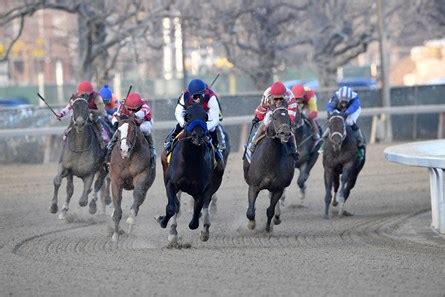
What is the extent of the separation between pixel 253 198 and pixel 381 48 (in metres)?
18.9

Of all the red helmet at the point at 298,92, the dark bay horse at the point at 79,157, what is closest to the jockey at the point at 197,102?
the dark bay horse at the point at 79,157

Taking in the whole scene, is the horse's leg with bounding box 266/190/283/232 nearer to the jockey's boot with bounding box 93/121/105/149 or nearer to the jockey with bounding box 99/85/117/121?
the jockey's boot with bounding box 93/121/105/149

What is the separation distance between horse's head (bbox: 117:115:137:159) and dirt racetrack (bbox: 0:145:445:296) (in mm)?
1065

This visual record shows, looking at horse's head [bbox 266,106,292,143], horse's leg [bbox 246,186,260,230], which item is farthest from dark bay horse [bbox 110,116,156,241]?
horse's head [bbox 266,106,292,143]

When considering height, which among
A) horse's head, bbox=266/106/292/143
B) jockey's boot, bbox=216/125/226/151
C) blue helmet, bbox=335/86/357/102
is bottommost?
jockey's boot, bbox=216/125/226/151

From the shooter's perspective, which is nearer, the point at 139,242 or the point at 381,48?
the point at 139,242

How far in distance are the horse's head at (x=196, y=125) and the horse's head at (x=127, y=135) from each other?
1218 millimetres

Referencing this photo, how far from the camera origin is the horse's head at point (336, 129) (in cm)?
1607

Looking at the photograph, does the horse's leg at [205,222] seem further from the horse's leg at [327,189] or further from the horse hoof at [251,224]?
the horse's leg at [327,189]

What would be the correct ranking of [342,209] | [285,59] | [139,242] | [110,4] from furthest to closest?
[285,59]
[110,4]
[342,209]
[139,242]

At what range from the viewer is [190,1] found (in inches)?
1254

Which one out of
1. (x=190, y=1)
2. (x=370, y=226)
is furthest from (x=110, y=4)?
(x=370, y=226)

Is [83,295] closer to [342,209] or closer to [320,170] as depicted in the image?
[342,209]

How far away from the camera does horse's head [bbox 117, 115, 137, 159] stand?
13227 mm
